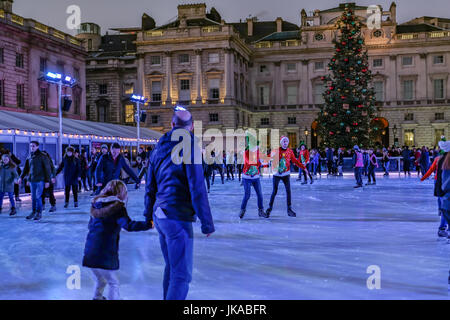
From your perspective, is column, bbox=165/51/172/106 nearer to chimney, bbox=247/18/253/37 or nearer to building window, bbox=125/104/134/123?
building window, bbox=125/104/134/123

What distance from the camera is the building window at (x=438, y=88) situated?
5650 cm

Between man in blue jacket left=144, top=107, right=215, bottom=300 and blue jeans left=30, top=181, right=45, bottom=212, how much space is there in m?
7.02

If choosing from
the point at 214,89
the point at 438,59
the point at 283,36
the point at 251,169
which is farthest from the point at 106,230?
the point at 283,36

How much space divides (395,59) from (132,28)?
36.6 metres

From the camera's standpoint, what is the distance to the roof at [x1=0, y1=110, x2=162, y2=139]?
781 inches

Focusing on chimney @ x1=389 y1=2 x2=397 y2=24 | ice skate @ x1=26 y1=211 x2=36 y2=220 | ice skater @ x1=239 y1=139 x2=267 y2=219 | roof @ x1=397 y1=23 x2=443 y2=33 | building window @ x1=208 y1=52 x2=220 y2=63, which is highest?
chimney @ x1=389 y1=2 x2=397 y2=24

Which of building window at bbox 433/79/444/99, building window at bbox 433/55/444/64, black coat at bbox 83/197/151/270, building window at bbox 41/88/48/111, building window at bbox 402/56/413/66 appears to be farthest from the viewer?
building window at bbox 402/56/413/66

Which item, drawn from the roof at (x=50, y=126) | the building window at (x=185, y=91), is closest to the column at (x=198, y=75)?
the building window at (x=185, y=91)

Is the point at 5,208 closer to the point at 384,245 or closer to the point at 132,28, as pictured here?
the point at 384,245

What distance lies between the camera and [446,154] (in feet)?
21.4

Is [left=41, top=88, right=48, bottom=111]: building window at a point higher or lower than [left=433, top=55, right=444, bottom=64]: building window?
lower

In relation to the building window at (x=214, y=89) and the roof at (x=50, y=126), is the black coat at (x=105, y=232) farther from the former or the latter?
the building window at (x=214, y=89)

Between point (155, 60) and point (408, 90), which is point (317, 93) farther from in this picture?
point (155, 60)

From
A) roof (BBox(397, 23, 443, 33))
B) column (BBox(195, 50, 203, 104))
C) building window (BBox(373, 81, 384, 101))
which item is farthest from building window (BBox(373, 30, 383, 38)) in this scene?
column (BBox(195, 50, 203, 104))
